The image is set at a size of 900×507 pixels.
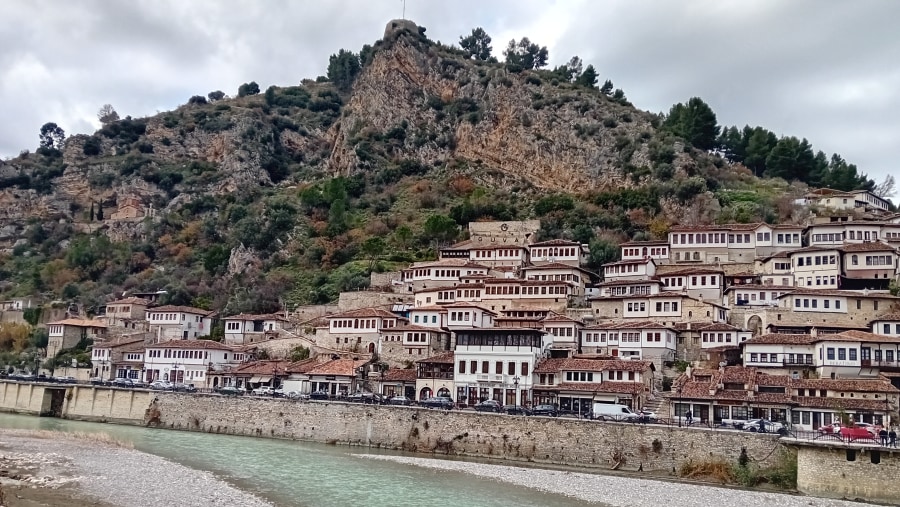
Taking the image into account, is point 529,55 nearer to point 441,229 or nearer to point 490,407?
point 441,229

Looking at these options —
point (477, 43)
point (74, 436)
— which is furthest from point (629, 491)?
point (477, 43)

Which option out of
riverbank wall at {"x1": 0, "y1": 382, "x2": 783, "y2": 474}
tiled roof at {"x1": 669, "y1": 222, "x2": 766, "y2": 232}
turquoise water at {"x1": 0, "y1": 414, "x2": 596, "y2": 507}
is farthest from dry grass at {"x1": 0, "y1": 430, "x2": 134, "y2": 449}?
tiled roof at {"x1": 669, "y1": 222, "x2": 766, "y2": 232}

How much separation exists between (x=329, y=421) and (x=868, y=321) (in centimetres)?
3561

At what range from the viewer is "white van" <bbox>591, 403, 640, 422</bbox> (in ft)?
128

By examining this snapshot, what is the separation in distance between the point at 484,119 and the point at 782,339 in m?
70.8

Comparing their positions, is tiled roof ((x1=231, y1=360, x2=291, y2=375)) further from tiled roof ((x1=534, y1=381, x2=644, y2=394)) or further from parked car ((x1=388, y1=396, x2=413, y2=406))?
tiled roof ((x1=534, y1=381, x2=644, y2=394))

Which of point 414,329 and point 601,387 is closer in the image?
point 601,387

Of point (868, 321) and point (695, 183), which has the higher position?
point (695, 183)

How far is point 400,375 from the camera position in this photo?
52344 mm

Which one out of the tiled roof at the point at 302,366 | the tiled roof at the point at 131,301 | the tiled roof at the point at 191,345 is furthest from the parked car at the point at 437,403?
the tiled roof at the point at 131,301

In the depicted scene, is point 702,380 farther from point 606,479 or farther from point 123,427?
point 123,427

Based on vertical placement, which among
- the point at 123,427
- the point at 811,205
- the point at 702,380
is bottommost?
the point at 123,427

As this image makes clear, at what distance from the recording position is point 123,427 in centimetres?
5281

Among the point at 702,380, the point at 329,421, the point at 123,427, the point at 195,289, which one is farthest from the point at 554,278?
the point at 195,289
